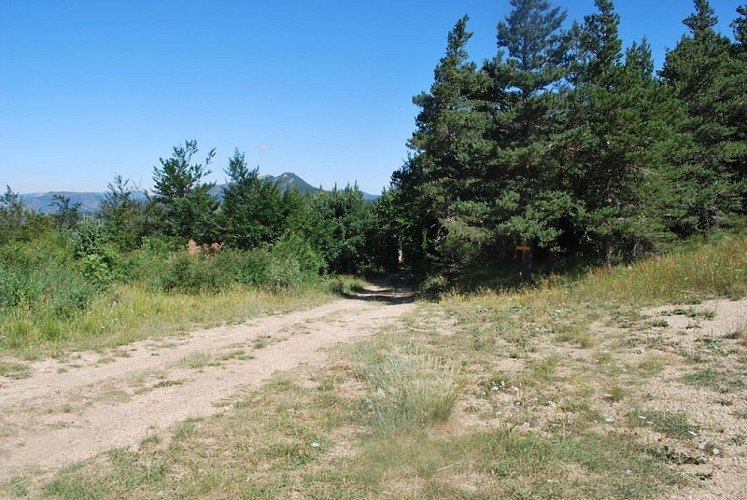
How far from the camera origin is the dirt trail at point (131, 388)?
462cm

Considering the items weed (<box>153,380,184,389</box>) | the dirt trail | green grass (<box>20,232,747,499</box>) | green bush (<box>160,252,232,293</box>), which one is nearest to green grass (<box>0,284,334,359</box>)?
green bush (<box>160,252,232,293</box>)

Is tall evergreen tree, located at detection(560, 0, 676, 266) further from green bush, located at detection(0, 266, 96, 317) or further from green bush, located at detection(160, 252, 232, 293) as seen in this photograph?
green bush, located at detection(0, 266, 96, 317)

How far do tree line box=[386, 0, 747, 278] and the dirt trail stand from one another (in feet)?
32.6

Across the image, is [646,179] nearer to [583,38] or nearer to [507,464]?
[583,38]

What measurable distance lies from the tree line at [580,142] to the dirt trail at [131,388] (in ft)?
32.6

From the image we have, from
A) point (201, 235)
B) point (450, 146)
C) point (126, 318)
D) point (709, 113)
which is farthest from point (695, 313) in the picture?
point (201, 235)

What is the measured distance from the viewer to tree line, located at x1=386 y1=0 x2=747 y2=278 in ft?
51.8

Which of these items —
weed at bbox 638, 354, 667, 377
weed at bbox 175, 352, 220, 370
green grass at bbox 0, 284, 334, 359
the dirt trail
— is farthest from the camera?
green grass at bbox 0, 284, 334, 359

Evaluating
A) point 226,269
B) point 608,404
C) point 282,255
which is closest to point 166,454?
point 608,404

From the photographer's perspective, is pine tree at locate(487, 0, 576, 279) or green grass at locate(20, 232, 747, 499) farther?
pine tree at locate(487, 0, 576, 279)

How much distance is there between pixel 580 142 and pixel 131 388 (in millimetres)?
15055

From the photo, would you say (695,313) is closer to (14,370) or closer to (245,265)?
(14,370)

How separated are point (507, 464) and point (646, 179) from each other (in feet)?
48.4

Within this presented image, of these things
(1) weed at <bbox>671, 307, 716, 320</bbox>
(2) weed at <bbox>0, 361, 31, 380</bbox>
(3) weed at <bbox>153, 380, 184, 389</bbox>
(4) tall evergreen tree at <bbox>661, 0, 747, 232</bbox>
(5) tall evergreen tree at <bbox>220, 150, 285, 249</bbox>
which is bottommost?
(2) weed at <bbox>0, 361, 31, 380</bbox>
